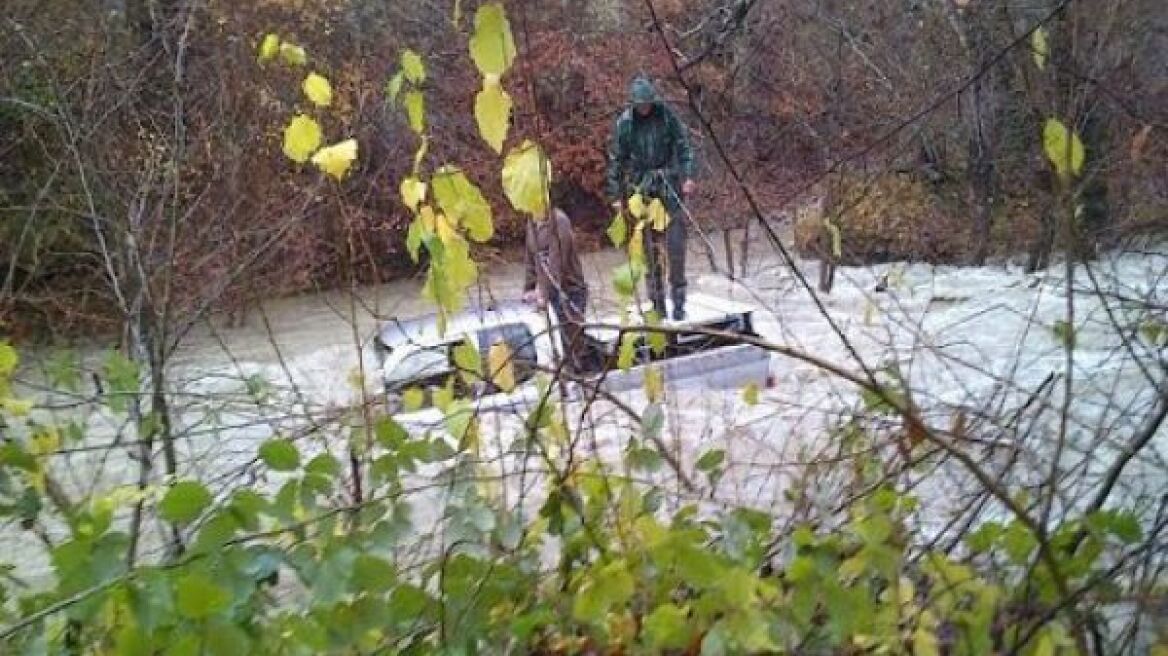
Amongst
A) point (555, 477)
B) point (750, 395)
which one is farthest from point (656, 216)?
point (555, 477)

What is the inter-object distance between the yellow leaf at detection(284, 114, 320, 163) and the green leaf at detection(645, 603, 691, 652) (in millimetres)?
1189

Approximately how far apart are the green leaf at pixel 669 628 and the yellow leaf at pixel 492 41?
3.16ft

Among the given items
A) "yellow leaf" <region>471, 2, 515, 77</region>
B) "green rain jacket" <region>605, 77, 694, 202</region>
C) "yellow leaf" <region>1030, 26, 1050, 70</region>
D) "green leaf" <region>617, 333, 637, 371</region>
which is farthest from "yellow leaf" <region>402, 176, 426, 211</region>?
"green rain jacket" <region>605, 77, 694, 202</region>

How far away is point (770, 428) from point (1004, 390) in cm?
110

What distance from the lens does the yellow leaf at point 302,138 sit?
2.65 meters

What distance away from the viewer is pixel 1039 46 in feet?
10.6

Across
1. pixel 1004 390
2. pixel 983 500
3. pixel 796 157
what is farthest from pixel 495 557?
pixel 796 157

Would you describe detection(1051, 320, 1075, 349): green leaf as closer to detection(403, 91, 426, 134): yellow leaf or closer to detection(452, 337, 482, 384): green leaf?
detection(452, 337, 482, 384): green leaf

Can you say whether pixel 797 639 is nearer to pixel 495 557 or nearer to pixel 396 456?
pixel 495 557

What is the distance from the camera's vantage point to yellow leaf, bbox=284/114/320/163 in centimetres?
265

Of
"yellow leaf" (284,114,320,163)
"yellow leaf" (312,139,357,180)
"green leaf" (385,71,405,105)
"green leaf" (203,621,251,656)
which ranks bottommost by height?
"green leaf" (203,621,251,656)

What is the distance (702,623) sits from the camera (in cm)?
217

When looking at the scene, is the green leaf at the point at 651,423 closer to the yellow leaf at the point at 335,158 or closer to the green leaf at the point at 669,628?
the green leaf at the point at 669,628

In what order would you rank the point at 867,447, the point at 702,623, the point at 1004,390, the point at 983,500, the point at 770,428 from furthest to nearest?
the point at 770,428 → the point at 1004,390 → the point at 867,447 → the point at 983,500 → the point at 702,623
